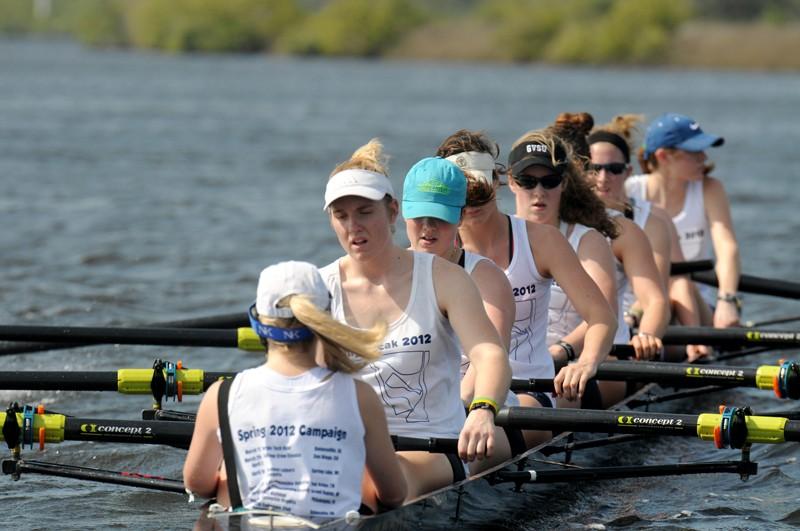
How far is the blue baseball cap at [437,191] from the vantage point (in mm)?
5305

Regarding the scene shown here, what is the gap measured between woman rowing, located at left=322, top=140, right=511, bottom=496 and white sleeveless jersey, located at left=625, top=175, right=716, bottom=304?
4481 millimetres

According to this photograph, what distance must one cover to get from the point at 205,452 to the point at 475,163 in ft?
6.56

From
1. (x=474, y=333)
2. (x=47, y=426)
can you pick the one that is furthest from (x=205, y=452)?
(x=47, y=426)

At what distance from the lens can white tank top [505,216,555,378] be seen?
6211 mm

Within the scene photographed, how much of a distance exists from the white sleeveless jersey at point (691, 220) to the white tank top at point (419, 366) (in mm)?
4453

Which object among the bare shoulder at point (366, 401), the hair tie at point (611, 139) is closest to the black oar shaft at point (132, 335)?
the hair tie at point (611, 139)

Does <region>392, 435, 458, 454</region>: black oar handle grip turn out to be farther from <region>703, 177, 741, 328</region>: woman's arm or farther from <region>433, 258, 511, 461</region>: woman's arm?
<region>703, 177, 741, 328</region>: woman's arm

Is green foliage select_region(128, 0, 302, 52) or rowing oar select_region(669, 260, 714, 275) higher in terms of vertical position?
green foliage select_region(128, 0, 302, 52)

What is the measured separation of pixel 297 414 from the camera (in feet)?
13.8

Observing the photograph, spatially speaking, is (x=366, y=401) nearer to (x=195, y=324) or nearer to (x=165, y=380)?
(x=165, y=380)

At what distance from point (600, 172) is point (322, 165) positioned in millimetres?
16454

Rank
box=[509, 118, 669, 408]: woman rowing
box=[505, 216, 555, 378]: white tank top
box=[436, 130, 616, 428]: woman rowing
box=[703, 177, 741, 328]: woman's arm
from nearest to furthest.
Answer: box=[436, 130, 616, 428]: woman rowing, box=[505, 216, 555, 378]: white tank top, box=[509, 118, 669, 408]: woman rowing, box=[703, 177, 741, 328]: woman's arm

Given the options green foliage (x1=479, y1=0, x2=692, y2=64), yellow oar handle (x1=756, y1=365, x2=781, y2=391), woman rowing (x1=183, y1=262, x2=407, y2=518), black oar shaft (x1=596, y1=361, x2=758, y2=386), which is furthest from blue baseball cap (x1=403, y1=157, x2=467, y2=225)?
green foliage (x1=479, y1=0, x2=692, y2=64)

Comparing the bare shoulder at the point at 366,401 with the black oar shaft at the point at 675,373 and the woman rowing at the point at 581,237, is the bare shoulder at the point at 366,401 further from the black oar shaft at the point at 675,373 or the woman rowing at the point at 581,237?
the black oar shaft at the point at 675,373
